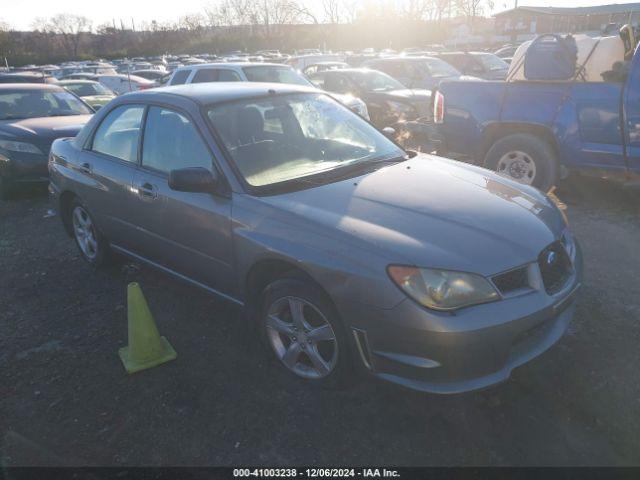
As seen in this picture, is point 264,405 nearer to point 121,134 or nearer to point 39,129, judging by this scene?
point 121,134

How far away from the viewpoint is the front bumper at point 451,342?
7.59 ft

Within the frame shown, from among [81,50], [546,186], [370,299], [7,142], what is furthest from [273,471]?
[81,50]

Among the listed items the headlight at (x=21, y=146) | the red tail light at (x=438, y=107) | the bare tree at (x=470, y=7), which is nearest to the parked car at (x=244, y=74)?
the red tail light at (x=438, y=107)

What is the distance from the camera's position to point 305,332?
9.43ft

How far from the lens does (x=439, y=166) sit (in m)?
3.64

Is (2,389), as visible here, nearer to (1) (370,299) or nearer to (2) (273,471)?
(2) (273,471)

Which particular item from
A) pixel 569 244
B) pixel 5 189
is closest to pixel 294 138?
pixel 569 244

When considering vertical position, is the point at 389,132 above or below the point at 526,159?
above

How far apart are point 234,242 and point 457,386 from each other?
1.51 meters

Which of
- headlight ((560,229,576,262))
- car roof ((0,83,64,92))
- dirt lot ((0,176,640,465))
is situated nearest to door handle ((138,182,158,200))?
dirt lot ((0,176,640,465))

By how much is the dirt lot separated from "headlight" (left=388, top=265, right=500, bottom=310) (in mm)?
525

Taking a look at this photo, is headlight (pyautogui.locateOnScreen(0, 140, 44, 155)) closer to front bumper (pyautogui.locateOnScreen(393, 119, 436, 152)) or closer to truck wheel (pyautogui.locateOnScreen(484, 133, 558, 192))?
front bumper (pyautogui.locateOnScreen(393, 119, 436, 152))

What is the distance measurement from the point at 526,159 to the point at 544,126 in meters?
0.45

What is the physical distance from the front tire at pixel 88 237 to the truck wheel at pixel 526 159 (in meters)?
4.29
